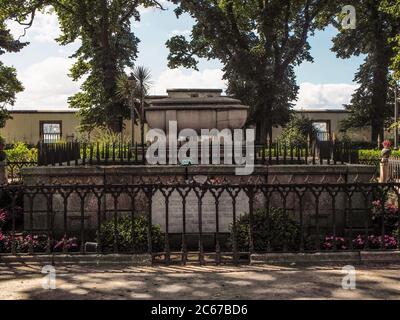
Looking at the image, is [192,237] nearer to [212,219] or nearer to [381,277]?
[212,219]

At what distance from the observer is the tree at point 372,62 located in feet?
119

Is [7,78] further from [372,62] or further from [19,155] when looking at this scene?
[372,62]

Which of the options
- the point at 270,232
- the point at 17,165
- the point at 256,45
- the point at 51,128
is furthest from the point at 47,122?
the point at 270,232

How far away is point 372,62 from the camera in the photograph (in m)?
37.4

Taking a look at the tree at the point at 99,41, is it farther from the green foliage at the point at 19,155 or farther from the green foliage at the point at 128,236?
the green foliage at the point at 128,236

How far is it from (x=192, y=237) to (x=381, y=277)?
13.5 feet

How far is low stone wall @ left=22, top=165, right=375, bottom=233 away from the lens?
9.45m

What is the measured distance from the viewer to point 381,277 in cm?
646

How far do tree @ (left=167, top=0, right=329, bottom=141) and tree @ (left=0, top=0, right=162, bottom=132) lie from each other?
4.03m

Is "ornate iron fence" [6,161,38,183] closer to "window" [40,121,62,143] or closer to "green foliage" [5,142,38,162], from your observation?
"green foliage" [5,142,38,162]

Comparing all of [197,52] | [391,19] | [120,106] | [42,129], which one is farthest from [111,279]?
[42,129]

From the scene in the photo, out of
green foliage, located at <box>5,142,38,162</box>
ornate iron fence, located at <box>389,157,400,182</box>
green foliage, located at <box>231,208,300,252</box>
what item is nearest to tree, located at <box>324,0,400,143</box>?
ornate iron fence, located at <box>389,157,400,182</box>

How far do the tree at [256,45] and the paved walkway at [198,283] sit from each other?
25.7 meters

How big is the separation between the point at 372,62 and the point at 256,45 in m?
10.1
